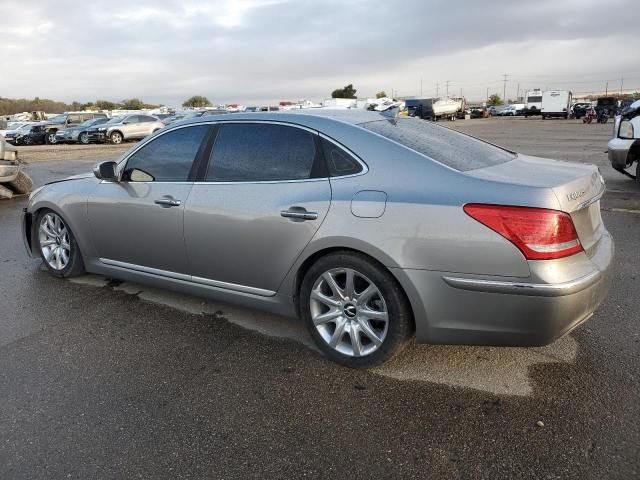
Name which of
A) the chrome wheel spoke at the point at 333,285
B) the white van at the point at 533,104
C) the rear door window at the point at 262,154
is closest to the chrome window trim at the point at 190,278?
the chrome wheel spoke at the point at 333,285

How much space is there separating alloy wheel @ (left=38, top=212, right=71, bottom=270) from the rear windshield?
3191 mm

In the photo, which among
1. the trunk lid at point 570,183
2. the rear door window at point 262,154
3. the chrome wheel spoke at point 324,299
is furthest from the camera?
the rear door window at point 262,154

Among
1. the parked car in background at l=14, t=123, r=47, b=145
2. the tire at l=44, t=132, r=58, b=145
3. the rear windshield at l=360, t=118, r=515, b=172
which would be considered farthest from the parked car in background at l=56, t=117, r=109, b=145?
the rear windshield at l=360, t=118, r=515, b=172

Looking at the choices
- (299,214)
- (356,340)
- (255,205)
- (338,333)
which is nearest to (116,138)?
(255,205)

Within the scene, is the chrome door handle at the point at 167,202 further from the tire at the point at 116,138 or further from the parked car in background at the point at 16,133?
the parked car in background at the point at 16,133

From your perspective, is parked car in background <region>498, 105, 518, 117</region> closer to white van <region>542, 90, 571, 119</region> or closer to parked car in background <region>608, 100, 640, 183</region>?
white van <region>542, 90, 571, 119</region>

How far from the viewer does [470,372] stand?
3.16 metres

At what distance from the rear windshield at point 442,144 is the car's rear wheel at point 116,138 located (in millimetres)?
26830

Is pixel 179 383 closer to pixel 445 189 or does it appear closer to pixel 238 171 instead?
pixel 238 171

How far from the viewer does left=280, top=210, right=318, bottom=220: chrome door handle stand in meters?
3.18

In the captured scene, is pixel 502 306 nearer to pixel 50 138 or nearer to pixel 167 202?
pixel 167 202

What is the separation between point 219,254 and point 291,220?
28.0 inches

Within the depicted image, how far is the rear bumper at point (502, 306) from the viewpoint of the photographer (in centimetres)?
266

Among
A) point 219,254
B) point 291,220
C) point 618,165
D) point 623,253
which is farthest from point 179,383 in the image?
point 618,165
